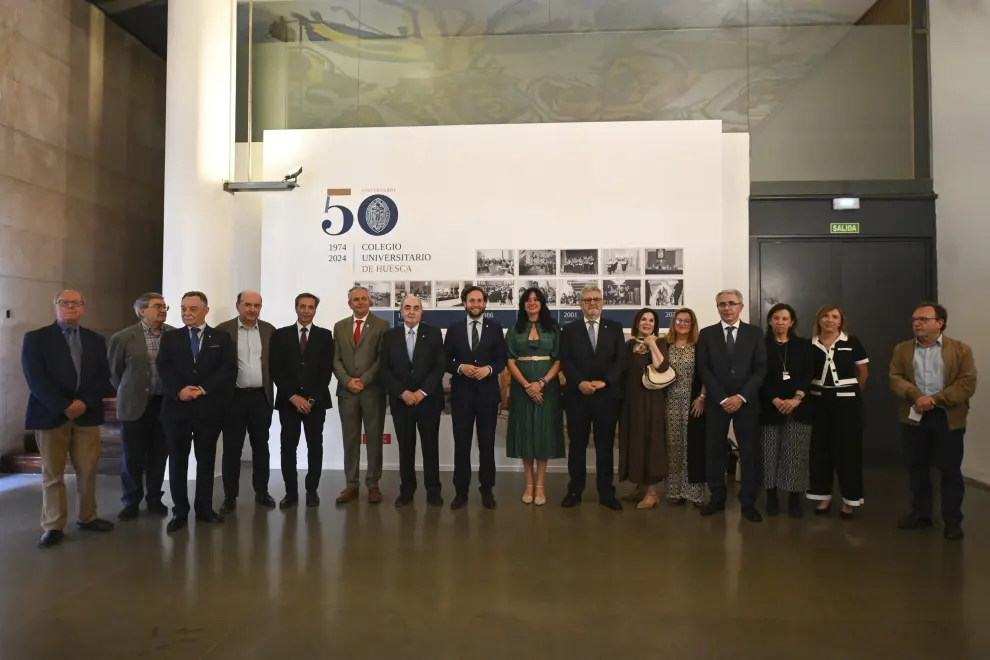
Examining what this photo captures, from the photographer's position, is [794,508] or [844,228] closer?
[794,508]

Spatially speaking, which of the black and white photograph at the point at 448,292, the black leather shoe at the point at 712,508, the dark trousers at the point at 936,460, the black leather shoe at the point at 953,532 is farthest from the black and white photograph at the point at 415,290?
the black leather shoe at the point at 953,532

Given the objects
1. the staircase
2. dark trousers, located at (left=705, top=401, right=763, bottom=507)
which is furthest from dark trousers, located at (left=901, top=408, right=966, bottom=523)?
the staircase

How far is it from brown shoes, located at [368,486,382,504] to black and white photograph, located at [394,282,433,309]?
2201 millimetres

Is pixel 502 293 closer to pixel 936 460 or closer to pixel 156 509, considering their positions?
pixel 156 509

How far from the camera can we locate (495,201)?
21.8 feet

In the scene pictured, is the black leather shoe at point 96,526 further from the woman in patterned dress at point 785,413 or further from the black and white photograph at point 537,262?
the woman in patterned dress at point 785,413

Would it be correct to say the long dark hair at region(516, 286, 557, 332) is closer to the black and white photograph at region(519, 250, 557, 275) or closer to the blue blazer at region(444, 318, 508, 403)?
the blue blazer at region(444, 318, 508, 403)

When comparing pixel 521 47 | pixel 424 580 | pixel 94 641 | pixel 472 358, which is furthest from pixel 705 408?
pixel 521 47

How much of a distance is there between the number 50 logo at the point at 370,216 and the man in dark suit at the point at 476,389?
2079 millimetres

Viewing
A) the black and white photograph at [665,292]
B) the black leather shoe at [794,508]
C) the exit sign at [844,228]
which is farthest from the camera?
the exit sign at [844,228]

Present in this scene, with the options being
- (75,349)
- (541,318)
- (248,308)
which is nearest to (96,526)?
(75,349)

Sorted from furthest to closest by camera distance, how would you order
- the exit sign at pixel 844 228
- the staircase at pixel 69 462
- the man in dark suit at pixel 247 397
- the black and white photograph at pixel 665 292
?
the exit sign at pixel 844 228 < the black and white photograph at pixel 665 292 < the staircase at pixel 69 462 < the man in dark suit at pixel 247 397

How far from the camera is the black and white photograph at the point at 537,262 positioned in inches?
259

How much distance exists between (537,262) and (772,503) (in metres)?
3.19
